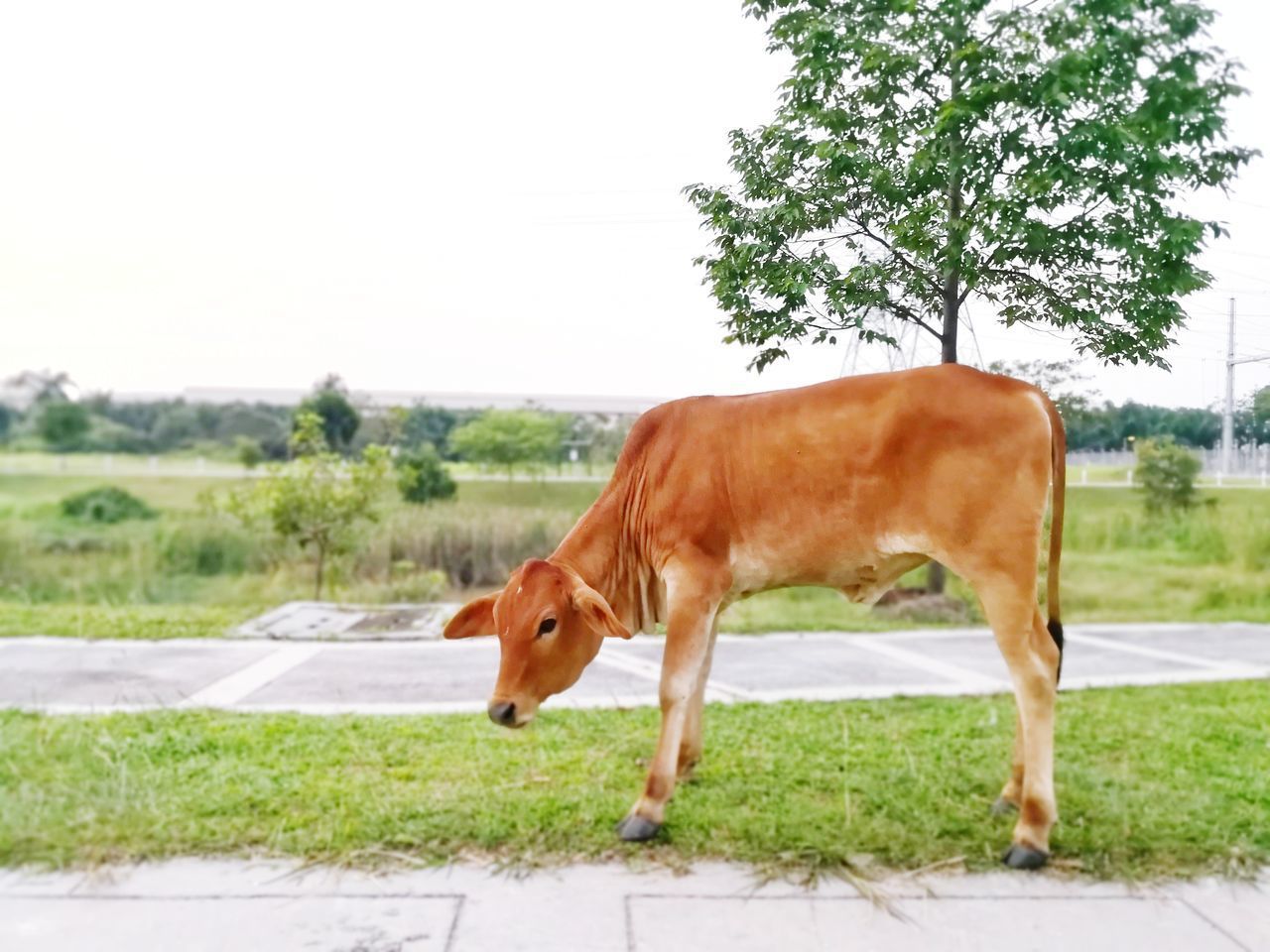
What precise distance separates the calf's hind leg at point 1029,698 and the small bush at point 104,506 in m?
7.61

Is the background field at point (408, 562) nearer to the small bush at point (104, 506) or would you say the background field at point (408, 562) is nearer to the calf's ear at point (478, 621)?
the small bush at point (104, 506)

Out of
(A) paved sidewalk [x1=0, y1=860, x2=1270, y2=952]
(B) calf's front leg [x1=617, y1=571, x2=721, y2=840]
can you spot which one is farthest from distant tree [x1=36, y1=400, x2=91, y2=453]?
(B) calf's front leg [x1=617, y1=571, x2=721, y2=840]

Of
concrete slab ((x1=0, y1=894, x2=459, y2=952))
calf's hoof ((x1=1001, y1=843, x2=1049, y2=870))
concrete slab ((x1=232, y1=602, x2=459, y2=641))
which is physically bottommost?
concrete slab ((x1=232, y1=602, x2=459, y2=641))

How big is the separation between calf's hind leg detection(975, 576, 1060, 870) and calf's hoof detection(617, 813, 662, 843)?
45.6 inches

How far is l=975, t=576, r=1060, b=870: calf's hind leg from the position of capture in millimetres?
2877

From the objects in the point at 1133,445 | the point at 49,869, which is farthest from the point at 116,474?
the point at 1133,445

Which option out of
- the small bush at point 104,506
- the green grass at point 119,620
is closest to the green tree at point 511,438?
the green grass at point 119,620

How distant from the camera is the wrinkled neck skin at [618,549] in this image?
3180 mm

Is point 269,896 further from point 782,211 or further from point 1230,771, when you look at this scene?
point 1230,771

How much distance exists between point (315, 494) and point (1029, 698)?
711 centimetres

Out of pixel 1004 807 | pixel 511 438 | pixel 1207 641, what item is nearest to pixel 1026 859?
pixel 1004 807

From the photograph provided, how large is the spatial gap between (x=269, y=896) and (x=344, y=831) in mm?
373

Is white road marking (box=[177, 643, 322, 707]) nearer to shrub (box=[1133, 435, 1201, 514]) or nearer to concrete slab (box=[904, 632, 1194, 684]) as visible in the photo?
concrete slab (box=[904, 632, 1194, 684])

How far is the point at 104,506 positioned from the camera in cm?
814
